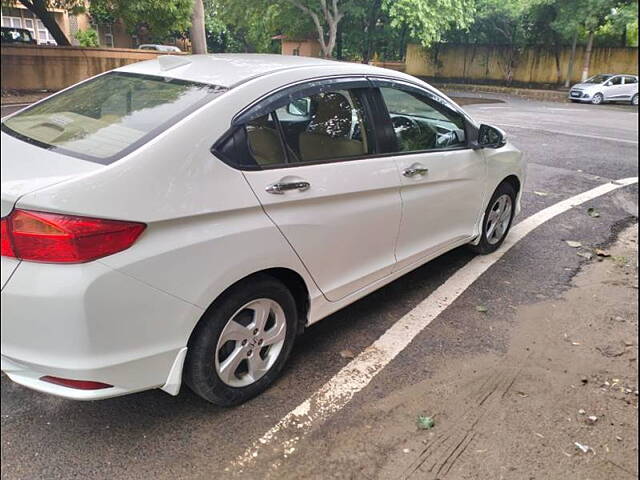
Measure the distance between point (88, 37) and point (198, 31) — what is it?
5.83 ft

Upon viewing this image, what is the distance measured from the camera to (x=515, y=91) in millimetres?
27141

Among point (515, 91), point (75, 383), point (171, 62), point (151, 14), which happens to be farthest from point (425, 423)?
point (515, 91)

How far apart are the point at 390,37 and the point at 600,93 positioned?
53.5 feet

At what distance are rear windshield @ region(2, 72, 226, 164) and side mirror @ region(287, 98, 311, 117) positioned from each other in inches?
14.9

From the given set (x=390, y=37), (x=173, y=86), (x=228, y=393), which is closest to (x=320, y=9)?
(x=390, y=37)

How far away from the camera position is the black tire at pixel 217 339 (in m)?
2.28

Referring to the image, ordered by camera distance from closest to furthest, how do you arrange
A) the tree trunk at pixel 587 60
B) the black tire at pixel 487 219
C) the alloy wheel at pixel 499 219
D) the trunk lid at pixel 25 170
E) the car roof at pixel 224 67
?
1. the trunk lid at pixel 25 170
2. the car roof at pixel 224 67
3. the black tire at pixel 487 219
4. the alloy wheel at pixel 499 219
5. the tree trunk at pixel 587 60

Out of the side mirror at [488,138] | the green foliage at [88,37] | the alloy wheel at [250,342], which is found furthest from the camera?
the side mirror at [488,138]

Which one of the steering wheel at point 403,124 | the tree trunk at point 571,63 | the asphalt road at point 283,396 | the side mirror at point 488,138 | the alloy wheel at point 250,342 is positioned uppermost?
the tree trunk at point 571,63

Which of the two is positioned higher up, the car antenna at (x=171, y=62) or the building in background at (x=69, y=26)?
the building in background at (x=69, y=26)

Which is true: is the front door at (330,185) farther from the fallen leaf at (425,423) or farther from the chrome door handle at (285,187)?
the fallen leaf at (425,423)

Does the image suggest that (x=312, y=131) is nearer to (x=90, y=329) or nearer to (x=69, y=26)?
(x=69, y=26)

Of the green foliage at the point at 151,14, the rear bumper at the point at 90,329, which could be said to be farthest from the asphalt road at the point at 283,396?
the green foliage at the point at 151,14

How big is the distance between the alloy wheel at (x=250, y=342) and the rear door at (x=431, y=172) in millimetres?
1061
